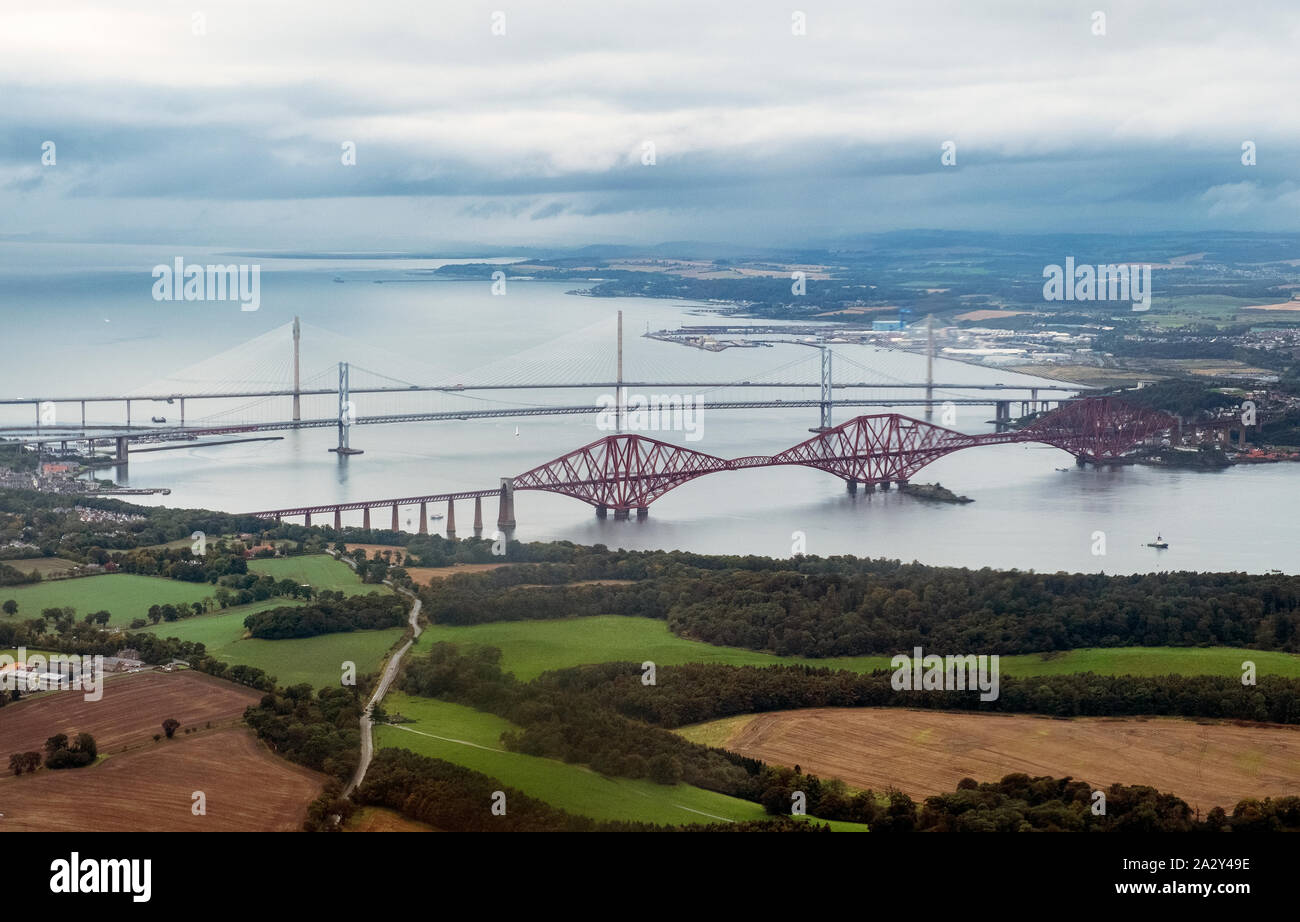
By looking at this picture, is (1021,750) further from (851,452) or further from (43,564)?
(851,452)

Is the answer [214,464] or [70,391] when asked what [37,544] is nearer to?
[214,464]

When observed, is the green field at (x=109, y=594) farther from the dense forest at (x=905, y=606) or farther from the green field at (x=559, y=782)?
the green field at (x=559, y=782)

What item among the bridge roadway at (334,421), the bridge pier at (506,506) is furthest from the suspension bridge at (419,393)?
the bridge pier at (506,506)

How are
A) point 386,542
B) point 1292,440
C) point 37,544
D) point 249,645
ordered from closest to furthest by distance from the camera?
1. point 249,645
2. point 37,544
3. point 386,542
4. point 1292,440

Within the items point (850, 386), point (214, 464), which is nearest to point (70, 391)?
point (214, 464)

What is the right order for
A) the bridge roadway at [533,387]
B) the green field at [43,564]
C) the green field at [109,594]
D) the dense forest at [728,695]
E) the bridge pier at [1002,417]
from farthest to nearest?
the bridge pier at [1002,417] → the bridge roadway at [533,387] → the green field at [43,564] → the green field at [109,594] → the dense forest at [728,695]

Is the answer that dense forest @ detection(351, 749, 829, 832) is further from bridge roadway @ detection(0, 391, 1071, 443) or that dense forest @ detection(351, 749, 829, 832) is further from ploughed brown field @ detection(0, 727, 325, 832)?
bridge roadway @ detection(0, 391, 1071, 443)

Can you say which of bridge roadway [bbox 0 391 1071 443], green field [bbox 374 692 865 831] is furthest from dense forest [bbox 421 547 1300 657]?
bridge roadway [bbox 0 391 1071 443]
